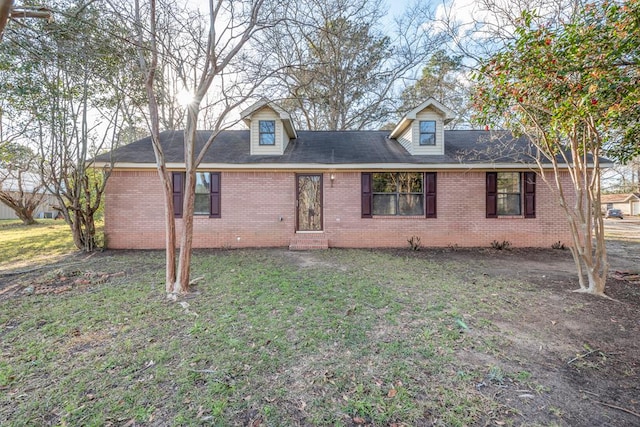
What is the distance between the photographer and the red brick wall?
8.81 metres

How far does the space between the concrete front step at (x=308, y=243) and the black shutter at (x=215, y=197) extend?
2.68 metres

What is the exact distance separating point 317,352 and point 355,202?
21.1 feet

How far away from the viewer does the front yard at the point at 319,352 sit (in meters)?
2.17

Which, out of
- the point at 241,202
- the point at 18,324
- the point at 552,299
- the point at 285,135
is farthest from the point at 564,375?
the point at 285,135

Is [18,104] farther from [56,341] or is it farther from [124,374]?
[124,374]

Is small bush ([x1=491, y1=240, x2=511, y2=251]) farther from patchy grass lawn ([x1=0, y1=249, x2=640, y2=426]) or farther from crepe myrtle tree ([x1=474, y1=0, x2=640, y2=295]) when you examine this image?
crepe myrtle tree ([x1=474, y1=0, x2=640, y2=295])

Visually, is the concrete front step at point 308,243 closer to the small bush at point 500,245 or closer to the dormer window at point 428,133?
the dormer window at point 428,133

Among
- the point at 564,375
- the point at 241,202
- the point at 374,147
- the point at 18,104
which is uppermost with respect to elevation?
the point at 18,104

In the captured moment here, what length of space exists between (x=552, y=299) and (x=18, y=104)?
1440 centimetres

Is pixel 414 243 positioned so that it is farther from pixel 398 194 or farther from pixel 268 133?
pixel 268 133

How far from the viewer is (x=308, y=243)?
860cm

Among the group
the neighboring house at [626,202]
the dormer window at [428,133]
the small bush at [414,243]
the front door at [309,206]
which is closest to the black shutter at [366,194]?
the small bush at [414,243]

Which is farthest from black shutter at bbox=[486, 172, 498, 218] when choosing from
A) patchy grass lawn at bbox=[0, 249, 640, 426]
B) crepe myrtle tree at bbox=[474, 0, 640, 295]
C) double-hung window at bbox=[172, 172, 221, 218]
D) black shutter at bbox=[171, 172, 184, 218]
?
black shutter at bbox=[171, 172, 184, 218]

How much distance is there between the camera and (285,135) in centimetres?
998
